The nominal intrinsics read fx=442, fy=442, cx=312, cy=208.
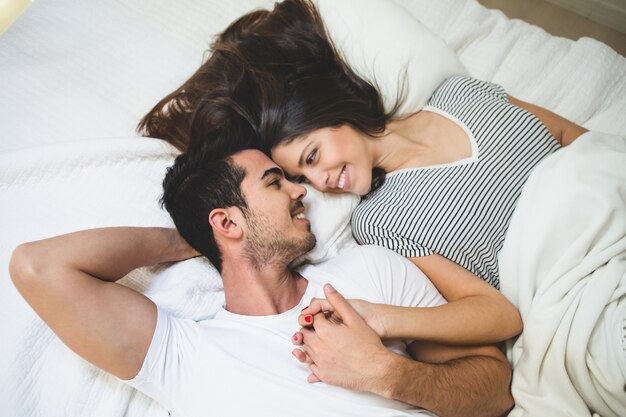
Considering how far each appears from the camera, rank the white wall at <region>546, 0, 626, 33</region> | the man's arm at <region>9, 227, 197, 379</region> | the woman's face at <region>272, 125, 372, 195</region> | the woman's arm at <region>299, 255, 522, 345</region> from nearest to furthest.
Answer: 1. the man's arm at <region>9, 227, 197, 379</region>
2. the woman's arm at <region>299, 255, 522, 345</region>
3. the woman's face at <region>272, 125, 372, 195</region>
4. the white wall at <region>546, 0, 626, 33</region>

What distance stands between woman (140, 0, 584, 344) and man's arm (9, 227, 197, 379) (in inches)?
19.1

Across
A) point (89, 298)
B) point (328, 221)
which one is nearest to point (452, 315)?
point (328, 221)

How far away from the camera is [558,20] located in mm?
2867

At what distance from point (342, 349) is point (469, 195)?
641 mm

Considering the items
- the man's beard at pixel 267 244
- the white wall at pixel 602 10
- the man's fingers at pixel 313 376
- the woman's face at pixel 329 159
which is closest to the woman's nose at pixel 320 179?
the woman's face at pixel 329 159

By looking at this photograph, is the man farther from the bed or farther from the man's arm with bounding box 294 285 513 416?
the bed

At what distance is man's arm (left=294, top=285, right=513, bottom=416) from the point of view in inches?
41.9

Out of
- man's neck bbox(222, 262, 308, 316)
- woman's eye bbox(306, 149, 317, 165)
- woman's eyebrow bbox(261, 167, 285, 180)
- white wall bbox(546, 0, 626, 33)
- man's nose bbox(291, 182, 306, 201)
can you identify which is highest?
white wall bbox(546, 0, 626, 33)

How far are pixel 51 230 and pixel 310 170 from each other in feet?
2.56

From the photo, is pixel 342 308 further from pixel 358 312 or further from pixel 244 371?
pixel 244 371

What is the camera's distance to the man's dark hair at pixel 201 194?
52.2 inches

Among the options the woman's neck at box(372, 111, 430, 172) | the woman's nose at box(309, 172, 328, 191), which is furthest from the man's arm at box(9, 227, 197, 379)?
the woman's neck at box(372, 111, 430, 172)

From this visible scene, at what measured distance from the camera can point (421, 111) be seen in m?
1.65

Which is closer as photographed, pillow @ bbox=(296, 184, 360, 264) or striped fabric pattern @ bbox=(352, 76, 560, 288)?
striped fabric pattern @ bbox=(352, 76, 560, 288)
